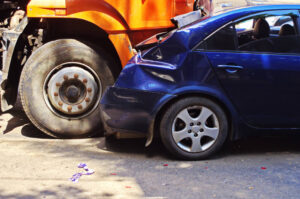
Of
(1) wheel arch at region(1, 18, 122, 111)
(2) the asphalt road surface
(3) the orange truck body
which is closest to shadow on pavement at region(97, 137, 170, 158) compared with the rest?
(2) the asphalt road surface

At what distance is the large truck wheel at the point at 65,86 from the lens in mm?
6344

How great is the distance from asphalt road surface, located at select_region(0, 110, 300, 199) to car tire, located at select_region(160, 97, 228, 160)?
0.13 meters

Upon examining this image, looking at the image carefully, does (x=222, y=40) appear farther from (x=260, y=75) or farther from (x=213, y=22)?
(x=260, y=75)

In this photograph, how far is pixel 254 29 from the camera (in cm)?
541

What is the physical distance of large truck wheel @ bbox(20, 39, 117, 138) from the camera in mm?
6344

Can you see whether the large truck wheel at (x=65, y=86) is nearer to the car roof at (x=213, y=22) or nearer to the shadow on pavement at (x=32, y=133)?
the shadow on pavement at (x=32, y=133)

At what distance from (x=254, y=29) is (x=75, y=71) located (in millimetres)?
2216

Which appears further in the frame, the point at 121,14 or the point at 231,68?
the point at 121,14

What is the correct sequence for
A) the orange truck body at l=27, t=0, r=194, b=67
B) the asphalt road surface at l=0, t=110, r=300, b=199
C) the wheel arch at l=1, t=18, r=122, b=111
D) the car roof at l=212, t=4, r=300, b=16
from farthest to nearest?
the wheel arch at l=1, t=18, r=122, b=111
the orange truck body at l=27, t=0, r=194, b=67
the car roof at l=212, t=4, r=300, b=16
the asphalt road surface at l=0, t=110, r=300, b=199

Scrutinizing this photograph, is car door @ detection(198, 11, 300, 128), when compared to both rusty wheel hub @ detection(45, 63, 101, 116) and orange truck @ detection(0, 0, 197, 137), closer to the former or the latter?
orange truck @ detection(0, 0, 197, 137)

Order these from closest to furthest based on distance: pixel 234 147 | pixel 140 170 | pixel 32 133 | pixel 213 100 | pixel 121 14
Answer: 1. pixel 140 170
2. pixel 213 100
3. pixel 234 147
4. pixel 121 14
5. pixel 32 133

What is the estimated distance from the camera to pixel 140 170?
5.21 meters

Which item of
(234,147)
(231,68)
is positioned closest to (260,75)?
(231,68)

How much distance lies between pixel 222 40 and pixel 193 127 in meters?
0.93
